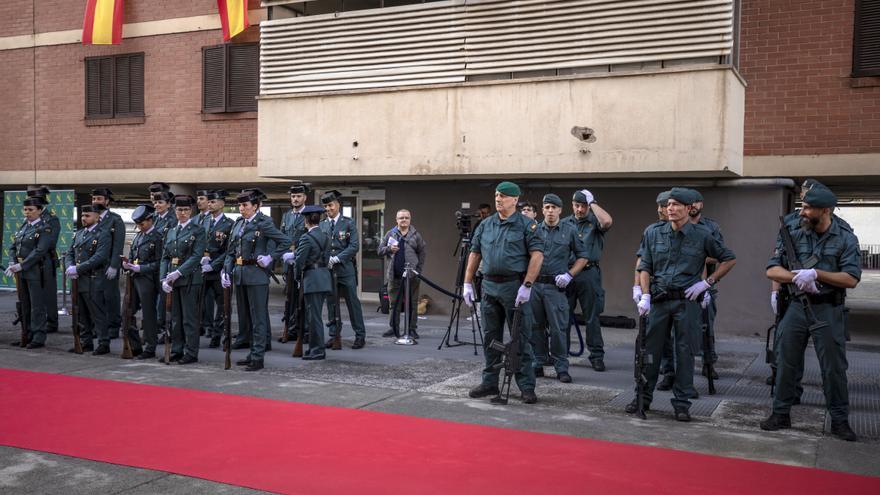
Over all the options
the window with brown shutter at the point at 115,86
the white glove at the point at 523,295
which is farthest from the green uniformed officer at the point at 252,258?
the window with brown shutter at the point at 115,86

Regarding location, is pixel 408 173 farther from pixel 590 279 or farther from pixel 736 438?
pixel 736 438

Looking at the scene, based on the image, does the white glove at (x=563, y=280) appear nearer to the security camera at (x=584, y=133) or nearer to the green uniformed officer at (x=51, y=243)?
the security camera at (x=584, y=133)

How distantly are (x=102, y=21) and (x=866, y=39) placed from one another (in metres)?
15.7

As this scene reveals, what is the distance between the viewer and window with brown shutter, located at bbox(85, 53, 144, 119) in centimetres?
1948

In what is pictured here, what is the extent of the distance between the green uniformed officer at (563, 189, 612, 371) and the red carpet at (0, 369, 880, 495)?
8.96ft

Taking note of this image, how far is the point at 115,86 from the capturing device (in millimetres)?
19641

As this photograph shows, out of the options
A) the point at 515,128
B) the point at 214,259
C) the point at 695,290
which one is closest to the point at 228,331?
the point at 214,259

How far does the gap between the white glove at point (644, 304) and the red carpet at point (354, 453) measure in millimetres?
976

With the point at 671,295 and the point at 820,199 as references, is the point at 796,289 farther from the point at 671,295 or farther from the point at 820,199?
the point at 671,295

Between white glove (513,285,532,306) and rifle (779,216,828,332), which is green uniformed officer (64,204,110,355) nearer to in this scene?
white glove (513,285,532,306)

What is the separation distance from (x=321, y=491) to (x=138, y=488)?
1.17m

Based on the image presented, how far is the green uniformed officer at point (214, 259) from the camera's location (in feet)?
36.5

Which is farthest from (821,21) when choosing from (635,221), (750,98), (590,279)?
(590,279)

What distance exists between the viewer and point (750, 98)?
1391cm
